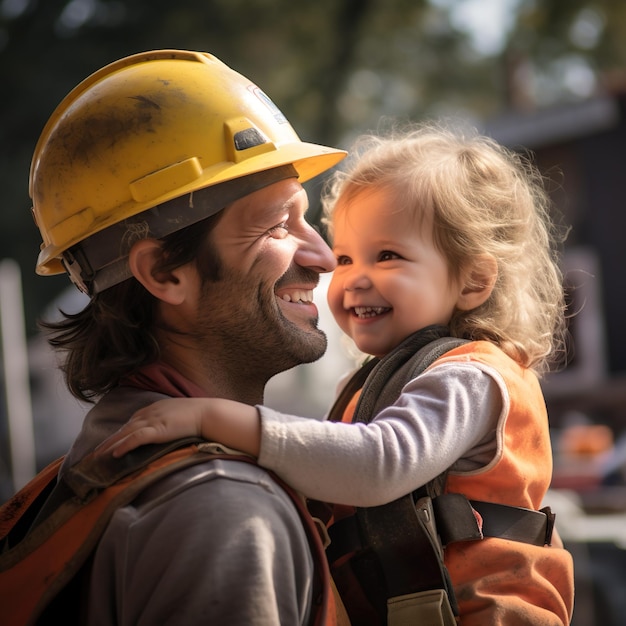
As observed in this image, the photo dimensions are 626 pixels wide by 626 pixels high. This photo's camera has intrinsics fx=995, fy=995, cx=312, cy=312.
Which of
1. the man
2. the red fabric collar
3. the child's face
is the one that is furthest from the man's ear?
the child's face

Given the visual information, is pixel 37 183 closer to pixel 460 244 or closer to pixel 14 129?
pixel 460 244

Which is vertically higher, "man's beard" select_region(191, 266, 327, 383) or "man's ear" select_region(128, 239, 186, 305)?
"man's ear" select_region(128, 239, 186, 305)

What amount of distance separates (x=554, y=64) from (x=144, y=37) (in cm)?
2016

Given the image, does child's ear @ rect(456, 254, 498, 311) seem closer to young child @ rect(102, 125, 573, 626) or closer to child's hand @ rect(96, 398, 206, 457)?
young child @ rect(102, 125, 573, 626)

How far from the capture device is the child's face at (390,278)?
281cm

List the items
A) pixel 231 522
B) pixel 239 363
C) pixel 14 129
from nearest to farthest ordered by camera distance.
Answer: pixel 231 522, pixel 239 363, pixel 14 129

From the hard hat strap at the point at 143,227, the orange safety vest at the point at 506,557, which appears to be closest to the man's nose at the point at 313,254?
the hard hat strap at the point at 143,227

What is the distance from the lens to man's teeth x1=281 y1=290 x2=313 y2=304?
2565 mm

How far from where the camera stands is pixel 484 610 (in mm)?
2398

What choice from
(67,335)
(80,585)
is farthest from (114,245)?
(80,585)

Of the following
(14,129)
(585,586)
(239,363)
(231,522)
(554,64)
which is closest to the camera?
(231,522)

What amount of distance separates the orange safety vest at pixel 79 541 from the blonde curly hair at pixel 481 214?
100 cm

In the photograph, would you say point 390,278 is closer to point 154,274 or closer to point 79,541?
point 154,274

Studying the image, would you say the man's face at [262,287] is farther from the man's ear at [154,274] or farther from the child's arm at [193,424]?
the child's arm at [193,424]
